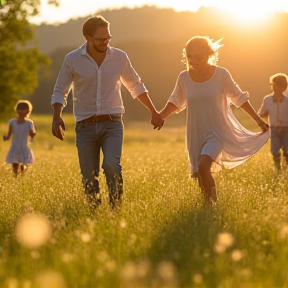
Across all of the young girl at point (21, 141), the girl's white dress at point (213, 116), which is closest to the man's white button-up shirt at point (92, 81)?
the girl's white dress at point (213, 116)

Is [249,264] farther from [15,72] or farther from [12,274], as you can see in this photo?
[15,72]

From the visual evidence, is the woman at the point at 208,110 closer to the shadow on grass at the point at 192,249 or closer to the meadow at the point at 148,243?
the meadow at the point at 148,243

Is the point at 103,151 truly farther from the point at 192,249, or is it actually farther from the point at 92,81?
the point at 192,249

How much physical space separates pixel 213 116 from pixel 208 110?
0.10 metres

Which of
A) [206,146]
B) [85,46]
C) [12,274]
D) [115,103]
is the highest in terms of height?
[85,46]

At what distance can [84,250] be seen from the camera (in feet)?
17.9

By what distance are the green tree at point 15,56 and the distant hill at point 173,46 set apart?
1712 inches

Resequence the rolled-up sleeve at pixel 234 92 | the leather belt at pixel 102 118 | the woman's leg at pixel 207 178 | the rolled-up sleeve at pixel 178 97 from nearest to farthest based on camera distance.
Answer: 1. the woman's leg at pixel 207 178
2. the leather belt at pixel 102 118
3. the rolled-up sleeve at pixel 234 92
4. the rolled-up sleeve at pixel 178 97

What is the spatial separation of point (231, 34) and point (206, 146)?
96.6m

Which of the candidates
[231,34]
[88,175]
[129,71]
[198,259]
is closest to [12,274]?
[198,259]

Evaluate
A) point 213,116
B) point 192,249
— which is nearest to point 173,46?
point 213,116

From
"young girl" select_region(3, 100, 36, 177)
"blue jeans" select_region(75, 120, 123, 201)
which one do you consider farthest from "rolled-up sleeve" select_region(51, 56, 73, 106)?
"young girl" select_region(3, 100, 36, 177)

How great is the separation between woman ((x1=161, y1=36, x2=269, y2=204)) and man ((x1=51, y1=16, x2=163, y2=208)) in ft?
2.52

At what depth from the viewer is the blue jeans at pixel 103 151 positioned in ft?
26.1
